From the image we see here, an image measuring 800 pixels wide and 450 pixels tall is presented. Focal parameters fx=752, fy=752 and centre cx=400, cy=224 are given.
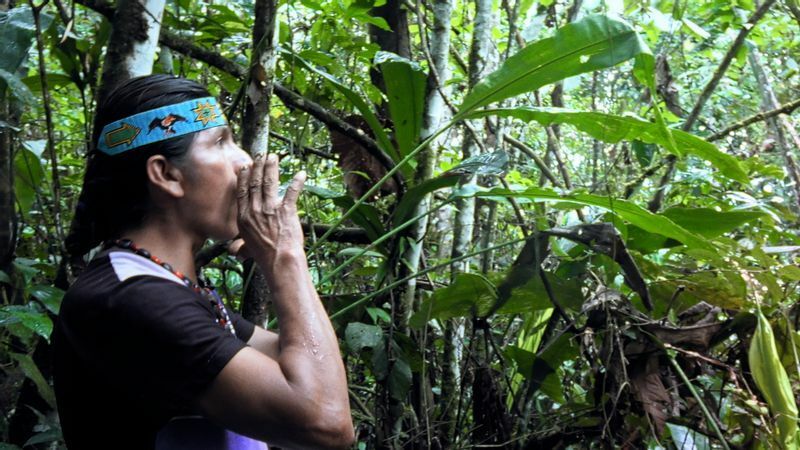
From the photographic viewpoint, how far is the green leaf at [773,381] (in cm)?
189

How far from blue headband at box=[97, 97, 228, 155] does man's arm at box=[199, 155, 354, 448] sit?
0.68 ft

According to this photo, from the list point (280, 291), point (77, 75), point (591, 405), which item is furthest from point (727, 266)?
point (77, 75)

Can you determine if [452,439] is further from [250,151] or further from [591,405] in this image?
[250,151]

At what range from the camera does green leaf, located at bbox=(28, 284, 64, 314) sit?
2027mm

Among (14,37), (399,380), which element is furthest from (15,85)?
(399,380)

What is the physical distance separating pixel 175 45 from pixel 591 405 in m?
1.87

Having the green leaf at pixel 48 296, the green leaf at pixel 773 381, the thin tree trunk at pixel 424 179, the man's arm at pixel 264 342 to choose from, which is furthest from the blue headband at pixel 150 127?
the green leaf at pixel 773 381

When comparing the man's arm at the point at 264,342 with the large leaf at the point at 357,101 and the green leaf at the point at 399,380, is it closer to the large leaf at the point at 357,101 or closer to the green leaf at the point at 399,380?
the green leaf at the point at 399,380

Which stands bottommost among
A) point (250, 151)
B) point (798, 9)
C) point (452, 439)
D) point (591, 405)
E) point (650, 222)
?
point (452, 439)

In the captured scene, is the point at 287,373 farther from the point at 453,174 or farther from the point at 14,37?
the point at 14,37

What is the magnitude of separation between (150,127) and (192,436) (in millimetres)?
569

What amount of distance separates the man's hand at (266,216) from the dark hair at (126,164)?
140 millimetres

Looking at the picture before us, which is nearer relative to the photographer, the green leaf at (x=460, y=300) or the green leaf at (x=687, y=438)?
the green leaf at (x=687, y=438)

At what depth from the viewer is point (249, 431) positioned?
1.22m
